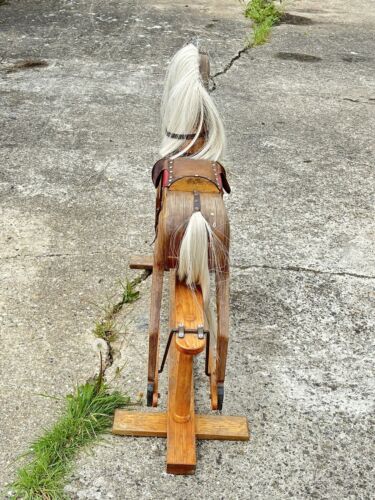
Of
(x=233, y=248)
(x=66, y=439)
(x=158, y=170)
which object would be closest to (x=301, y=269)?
(x=233, y=248)

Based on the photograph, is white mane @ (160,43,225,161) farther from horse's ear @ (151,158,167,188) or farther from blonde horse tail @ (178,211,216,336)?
blonde horse tail @ (178,211,216,336)

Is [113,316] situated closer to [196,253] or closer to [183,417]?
[183,417]

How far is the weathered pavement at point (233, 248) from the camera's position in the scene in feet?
6.77

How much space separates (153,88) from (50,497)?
3959 mm

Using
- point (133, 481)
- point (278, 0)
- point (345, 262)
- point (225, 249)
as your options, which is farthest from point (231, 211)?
point (278, 0)

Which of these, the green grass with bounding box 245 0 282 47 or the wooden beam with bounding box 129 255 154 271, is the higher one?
the green grass with bounding box 245 0 282 47

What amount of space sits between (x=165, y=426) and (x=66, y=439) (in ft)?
1.09

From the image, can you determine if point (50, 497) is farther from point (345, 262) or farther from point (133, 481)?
point (345, 262)

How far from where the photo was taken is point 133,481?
195 cm

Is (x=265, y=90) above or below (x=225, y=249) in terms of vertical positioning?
below

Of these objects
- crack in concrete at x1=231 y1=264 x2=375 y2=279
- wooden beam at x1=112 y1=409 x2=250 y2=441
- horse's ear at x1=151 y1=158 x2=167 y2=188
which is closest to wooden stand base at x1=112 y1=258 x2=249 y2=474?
wooden beam at x1=112 y1=409 x2=250 y2=441

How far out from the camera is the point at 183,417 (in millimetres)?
2080

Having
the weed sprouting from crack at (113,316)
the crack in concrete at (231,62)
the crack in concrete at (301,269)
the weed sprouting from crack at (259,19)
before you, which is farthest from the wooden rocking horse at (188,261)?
the weed sprouting from crack at (259,19)

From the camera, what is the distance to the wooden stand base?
1.86 m
